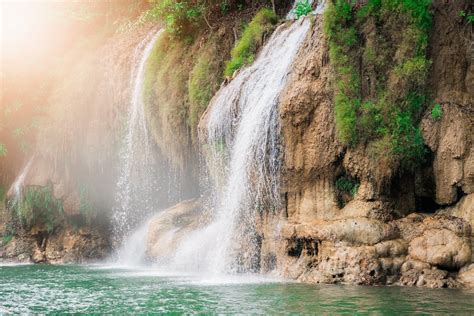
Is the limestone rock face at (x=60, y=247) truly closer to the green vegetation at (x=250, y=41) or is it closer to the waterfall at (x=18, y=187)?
the waterfall at (x=18, y=187)

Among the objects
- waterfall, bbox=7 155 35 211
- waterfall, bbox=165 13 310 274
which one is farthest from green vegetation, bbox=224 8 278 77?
waterfall, bbox=7 155 35 211

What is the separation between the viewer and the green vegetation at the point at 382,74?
14.6 m

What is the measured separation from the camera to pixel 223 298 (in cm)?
1166

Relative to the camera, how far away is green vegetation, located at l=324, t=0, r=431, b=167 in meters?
14.6

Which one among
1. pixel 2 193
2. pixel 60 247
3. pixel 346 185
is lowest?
pixel 60 247

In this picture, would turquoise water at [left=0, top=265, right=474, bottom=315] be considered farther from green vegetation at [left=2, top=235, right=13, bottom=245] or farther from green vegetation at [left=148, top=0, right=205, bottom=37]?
green vegetation at [left=2, top=235, right=13, bottom=245]

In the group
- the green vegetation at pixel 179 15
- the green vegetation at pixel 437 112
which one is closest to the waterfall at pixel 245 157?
the green vegetation at pixel 437 112

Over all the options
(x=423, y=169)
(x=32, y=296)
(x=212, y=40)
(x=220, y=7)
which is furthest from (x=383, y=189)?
(x=220, y=7)

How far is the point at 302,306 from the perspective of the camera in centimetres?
1049

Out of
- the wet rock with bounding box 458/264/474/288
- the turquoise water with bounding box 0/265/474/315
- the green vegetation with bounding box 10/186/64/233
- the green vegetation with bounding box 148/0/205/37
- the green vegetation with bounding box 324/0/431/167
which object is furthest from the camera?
the green vegetation with bounding box 10/186/64/233

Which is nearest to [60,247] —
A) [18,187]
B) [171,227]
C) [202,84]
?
[18,187]

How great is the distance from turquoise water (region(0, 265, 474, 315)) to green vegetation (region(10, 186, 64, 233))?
13.3 m

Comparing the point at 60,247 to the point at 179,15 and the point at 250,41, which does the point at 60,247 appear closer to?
the point at 179,15

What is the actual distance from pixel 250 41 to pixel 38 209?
558 inches
